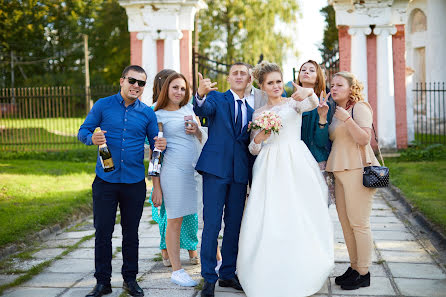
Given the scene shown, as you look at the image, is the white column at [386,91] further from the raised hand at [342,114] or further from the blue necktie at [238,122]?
the blue necktie at [238,122]

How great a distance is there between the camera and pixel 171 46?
564 inches

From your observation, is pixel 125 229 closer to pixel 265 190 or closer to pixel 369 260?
pixel 265 190

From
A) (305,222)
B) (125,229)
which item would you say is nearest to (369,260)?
(305,222)

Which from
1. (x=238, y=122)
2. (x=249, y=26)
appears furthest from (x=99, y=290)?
(x=249, y=26)

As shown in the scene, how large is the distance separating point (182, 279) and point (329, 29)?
33.7 meters

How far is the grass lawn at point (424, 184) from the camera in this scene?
27.2 feet

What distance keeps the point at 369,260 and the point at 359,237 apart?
0.81 ft

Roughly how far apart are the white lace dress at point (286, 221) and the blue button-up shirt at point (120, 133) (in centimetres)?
102

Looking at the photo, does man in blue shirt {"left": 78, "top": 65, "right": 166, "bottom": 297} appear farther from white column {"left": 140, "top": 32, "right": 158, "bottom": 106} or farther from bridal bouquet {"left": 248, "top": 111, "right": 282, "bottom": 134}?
white column {"left": 140, "top": 32, "right": 158, "bottom": 106}

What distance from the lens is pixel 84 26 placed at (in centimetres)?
4684

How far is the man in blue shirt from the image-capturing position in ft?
15.5

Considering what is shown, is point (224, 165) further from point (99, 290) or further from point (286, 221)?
point (99, 290)

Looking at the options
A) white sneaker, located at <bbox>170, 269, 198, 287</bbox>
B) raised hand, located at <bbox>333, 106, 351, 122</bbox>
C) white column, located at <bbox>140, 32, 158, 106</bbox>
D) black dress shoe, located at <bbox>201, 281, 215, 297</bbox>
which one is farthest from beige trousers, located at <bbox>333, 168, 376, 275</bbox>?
white column, located at <bbox>140, 32, 158, 106</bbox>

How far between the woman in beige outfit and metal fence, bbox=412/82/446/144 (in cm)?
1096
